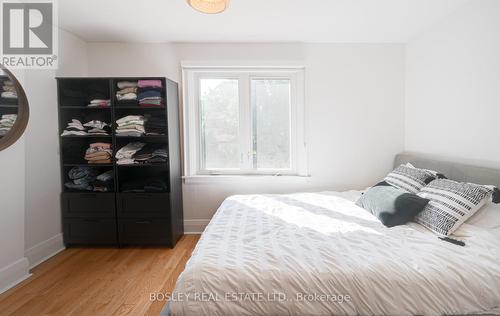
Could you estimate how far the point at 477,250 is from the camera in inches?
52.4

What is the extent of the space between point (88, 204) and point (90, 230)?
11.5 inches

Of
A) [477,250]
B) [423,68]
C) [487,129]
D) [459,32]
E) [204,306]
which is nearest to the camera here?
[204,306]

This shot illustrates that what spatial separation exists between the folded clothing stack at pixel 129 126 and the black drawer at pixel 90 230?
3.21 feet

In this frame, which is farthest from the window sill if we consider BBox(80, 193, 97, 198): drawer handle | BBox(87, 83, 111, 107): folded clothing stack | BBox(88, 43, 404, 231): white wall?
BBox(87, 83, 111, 107): folded clothing stack

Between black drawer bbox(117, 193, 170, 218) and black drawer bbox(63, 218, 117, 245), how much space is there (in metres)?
0.19

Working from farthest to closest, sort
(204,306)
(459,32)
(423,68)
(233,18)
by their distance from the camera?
(423,68), (233,18), (459,32), (204,306)

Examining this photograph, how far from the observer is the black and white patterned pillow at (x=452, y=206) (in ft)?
5.05

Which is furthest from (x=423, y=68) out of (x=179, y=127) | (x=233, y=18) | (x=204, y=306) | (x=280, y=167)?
(x=204, y=306)

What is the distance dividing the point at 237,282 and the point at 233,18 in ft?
7.50

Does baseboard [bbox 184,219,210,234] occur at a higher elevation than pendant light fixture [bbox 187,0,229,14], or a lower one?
lower

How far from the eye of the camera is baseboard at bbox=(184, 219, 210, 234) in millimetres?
2971

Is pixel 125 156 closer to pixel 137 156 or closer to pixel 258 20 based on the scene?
pixel 137 156

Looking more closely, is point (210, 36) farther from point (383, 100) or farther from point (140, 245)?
point (140, 245)

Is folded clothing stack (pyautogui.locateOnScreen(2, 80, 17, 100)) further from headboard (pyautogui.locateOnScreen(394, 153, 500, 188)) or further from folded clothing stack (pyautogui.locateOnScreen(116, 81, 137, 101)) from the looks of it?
headboard (pyautogui.locateOnScreen(394, 153, 500, 188))
